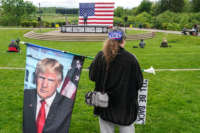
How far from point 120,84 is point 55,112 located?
59.0 inches

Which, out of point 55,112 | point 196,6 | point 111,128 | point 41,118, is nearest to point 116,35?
point 111,128

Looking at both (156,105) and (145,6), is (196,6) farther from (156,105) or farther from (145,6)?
(156,105)

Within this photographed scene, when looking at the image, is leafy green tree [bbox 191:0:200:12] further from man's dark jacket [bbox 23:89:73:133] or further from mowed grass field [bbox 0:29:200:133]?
man's dark jacket [bbox 23:89:73:133]

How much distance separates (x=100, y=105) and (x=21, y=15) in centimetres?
5139

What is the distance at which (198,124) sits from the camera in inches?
197

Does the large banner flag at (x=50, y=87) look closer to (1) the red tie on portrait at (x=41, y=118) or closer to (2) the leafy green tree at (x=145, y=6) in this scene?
(1) the red tie on portrait at (x=41, y=118)

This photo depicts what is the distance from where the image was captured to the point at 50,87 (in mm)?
3680

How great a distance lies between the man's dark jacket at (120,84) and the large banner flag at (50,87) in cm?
86

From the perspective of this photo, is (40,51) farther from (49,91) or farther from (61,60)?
(49,91)

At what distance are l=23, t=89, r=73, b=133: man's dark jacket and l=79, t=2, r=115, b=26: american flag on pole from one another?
2942 centimetres

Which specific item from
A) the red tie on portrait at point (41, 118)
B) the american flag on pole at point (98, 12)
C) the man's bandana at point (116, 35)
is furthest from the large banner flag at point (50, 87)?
the american flag on pole at point (98, 12)

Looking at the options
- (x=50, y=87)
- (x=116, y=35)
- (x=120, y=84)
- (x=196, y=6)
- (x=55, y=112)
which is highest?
(x=196, y=6)

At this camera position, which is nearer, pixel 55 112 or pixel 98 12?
pixel 55 112

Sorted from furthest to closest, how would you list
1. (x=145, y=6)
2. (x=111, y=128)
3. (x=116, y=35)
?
(x=145, y=6)
(x=111, y=128)
(x=116, y=35)
